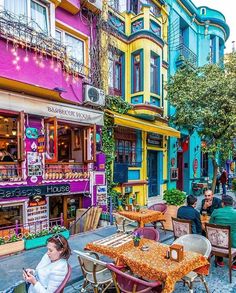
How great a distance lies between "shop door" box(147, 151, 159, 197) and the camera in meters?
13.4

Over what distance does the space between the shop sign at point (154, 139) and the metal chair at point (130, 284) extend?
9.78 meters

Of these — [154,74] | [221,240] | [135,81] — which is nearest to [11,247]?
[221,240]

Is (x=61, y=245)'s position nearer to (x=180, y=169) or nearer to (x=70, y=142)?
(x=70, y=142)

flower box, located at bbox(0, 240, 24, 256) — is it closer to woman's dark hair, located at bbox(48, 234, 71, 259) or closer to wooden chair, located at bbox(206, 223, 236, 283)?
woman's dark hair, located at bbox(48, 234, 71, 259)

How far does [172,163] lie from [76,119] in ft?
26.0

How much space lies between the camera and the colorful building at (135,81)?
1123 cm

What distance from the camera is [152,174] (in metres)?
13.7

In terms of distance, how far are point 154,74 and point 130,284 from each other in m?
11.7

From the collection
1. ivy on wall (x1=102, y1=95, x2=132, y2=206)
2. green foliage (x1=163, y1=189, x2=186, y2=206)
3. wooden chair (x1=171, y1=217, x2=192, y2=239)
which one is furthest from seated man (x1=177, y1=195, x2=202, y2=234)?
ivy on wall (x1=102, y1=95, x2=132, y2=206)

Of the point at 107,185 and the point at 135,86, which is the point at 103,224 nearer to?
the point at 107,185

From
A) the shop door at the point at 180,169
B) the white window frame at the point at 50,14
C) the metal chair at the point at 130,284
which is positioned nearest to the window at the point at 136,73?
the white window frame at the point at 50,14

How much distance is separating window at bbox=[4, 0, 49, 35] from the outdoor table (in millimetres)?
6959

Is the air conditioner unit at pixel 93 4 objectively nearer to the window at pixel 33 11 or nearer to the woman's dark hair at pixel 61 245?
the window at pixel 33 11

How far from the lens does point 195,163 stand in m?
17.1
